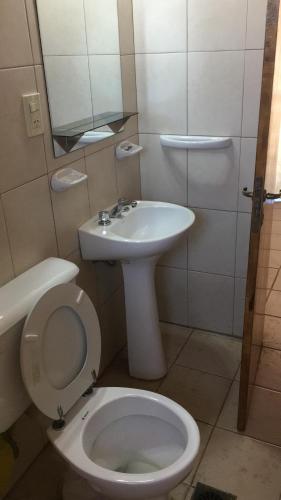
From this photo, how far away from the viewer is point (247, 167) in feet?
6.54

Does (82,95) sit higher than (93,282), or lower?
higher

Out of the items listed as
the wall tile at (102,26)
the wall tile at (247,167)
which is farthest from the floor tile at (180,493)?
the wall tile at (102,26)

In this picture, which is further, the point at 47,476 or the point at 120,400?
the point at 47,476

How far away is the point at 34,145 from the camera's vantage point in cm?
145

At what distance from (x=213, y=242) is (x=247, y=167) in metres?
0.42

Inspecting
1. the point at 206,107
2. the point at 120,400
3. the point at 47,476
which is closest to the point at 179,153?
the point at 206,107

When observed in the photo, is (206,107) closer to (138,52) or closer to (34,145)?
(138,52)

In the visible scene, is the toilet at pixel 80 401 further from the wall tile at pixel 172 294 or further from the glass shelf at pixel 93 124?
the wall tile at pixel 172 294

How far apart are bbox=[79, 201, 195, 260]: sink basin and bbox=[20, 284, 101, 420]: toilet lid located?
1.01ft

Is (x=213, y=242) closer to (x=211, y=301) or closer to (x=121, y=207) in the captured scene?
(x=211, y=301)

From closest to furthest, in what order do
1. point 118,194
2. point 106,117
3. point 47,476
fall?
point 47,476 → point 106,117 → point 118,194

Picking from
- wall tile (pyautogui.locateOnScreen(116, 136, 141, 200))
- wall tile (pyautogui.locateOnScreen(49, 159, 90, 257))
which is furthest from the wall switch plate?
wall tile (pyautogui.locateOnScreen(116, 136, 141, 200))

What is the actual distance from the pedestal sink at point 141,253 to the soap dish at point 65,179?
9.2 inches

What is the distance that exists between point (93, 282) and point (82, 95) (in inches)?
31.0
